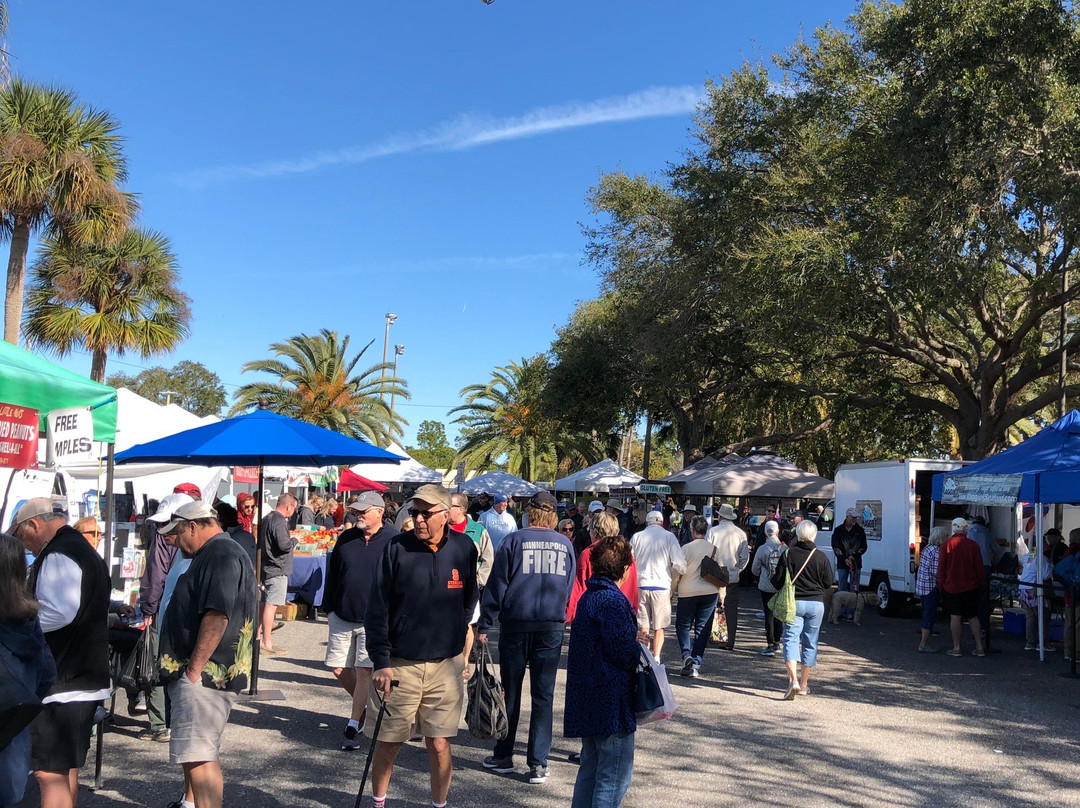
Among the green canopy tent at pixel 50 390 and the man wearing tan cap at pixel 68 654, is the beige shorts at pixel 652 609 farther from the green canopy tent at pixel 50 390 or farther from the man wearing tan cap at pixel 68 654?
the man wearing tan cap at pixel 68 654

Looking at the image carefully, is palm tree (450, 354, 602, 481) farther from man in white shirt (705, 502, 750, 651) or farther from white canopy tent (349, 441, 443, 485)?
man in white shirt (705, 502, 750, 651)

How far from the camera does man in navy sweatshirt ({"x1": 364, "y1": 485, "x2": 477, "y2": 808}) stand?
201 inches

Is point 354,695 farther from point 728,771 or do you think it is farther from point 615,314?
point 615,314

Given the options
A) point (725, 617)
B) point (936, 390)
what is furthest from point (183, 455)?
point (936, 390)

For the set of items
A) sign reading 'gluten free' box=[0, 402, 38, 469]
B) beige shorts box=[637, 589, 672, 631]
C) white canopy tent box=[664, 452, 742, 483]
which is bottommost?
beige shorts box=[637, 589, 672, 631]

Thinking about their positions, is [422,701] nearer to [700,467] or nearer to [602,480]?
[700,467]

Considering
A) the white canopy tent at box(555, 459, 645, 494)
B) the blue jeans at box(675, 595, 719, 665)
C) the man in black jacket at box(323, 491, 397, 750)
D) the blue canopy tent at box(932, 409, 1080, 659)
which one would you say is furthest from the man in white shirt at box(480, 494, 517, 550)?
the white canopy tent at box(555, 459, 645, 494)

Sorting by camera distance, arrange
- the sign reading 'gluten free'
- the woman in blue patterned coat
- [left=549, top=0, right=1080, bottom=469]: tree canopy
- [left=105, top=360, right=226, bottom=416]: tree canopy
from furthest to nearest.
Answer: [left=105, top=360, right=226, bottom=416]: tree canopy < [left=549, top=0, right=1080, bottom=469]: tree canopy < the sign reading 'gluten free' < the woman in blue patterned coat

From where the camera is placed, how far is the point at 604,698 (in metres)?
4.63

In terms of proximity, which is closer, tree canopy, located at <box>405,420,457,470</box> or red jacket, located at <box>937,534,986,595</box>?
red jacket, located at <box>937,534,986,595</box>

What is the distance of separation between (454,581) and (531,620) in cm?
129

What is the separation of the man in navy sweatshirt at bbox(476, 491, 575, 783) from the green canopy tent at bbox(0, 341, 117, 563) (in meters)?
3.42

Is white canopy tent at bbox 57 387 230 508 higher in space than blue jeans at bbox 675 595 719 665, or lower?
higher

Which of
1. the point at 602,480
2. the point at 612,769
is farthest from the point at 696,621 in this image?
the point at 602,480
